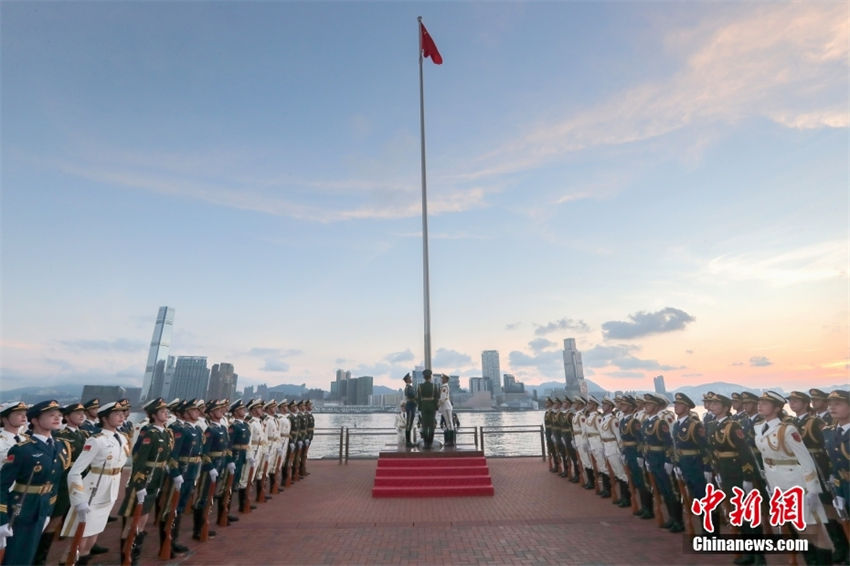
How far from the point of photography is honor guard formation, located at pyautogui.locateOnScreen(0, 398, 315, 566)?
4641mm

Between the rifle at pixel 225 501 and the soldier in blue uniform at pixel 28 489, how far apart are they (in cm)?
333

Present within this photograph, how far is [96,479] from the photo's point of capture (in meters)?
5.31

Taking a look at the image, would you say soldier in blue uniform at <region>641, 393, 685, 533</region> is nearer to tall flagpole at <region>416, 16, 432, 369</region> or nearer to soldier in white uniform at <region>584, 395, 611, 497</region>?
soldier in white uniform at <region>584, 395, 611, 497</region>

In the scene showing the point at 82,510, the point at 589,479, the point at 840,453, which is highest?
the point at 840,453

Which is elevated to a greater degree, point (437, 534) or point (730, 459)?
point (730, 459)

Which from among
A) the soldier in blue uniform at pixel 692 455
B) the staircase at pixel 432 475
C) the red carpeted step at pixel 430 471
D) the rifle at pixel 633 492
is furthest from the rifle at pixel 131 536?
the rifle at pixel 633 492

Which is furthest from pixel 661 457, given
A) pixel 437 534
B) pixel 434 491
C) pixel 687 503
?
pixel 434 491

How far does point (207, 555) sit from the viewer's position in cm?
650

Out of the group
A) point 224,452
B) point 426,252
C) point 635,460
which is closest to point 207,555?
point 224,452

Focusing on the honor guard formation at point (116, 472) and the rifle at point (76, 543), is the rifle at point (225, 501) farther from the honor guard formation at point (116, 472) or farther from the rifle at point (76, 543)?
the rifle at point (76, 543)

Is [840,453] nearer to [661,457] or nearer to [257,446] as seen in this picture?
[661,457]

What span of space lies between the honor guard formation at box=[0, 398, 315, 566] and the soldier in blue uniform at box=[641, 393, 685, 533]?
7.76 meters

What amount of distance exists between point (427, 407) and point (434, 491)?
2.54 meters

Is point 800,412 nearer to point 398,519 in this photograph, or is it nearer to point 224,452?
point 398,519
